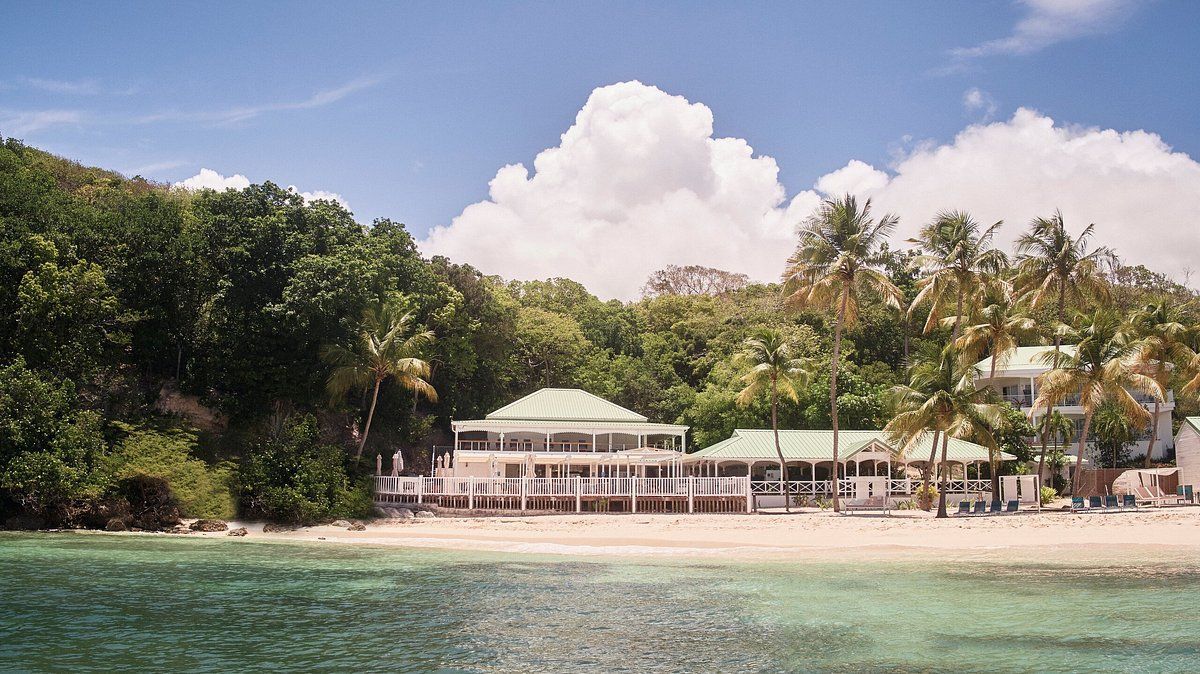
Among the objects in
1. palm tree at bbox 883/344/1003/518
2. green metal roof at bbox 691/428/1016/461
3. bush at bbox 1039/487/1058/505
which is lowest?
bush at bbox 1039/487/1058/505

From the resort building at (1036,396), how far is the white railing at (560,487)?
18.3 m

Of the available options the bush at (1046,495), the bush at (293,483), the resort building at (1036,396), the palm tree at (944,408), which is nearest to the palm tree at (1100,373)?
the bush at (1046,495)

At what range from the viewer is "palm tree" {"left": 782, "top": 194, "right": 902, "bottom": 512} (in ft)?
113

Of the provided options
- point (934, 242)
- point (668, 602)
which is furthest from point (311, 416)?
point (934, 242)

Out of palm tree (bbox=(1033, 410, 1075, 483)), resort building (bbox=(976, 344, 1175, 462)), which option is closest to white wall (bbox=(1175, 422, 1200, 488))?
palm tree (bbox=(1033, 410, 1075, 483))

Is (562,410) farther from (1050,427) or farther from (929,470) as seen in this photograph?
(1050,427)

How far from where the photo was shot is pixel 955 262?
1636 inches

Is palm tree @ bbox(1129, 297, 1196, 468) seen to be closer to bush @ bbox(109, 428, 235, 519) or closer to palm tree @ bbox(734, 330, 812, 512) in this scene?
palm tree @ bbox(734, 330, 812, 512)

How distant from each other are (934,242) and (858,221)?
9.81m

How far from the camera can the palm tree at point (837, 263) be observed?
34594mm

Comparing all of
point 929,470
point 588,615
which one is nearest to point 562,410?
point 929,470

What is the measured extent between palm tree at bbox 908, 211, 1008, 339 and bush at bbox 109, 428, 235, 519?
30121mm

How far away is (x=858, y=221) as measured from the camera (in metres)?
34.9

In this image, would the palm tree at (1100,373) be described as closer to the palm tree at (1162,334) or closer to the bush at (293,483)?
Answer: the palm tree at (1162,334)
